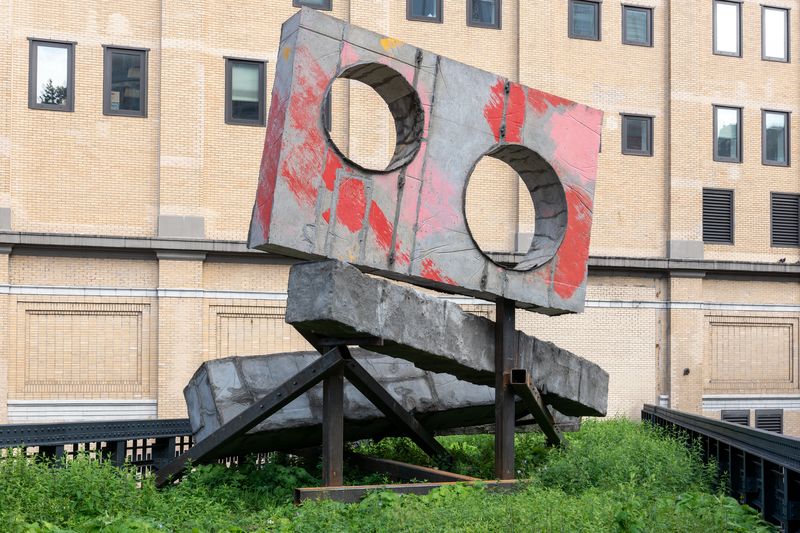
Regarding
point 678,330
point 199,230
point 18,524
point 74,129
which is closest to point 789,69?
point 678,330

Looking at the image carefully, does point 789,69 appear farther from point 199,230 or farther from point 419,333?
point 419,333

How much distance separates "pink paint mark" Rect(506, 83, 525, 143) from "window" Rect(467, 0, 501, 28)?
44.3 ft

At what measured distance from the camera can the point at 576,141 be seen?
1324 centimetres

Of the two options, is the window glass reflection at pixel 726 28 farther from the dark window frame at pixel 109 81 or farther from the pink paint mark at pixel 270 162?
the pink paint mark at pixel 270 162

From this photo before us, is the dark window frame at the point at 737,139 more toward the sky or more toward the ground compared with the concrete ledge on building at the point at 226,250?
more toward the sky

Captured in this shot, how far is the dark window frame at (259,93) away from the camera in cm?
2361

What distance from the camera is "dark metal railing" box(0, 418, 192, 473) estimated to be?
1193 cm

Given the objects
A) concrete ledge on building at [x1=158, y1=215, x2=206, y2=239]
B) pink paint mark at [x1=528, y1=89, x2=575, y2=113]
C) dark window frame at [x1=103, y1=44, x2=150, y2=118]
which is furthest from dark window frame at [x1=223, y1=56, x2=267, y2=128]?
pink paint mark at [x1=528, y1=89, x2=575, y2=113]

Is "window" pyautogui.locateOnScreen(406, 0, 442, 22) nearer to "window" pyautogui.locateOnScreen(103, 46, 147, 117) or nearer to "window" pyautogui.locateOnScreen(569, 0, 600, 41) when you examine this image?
"window" pyautogui.locateOnScreen(569, 0, 600, 41)

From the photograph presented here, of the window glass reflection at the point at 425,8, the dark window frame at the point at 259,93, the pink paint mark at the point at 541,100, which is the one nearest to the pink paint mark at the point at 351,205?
the pink paint mark at the point at 541,100

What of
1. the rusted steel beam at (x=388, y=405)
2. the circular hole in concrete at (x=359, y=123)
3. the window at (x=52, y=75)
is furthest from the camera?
the circular hole in concrete at (x=359, y=123)

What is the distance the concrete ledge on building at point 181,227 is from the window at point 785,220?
15.8 meters

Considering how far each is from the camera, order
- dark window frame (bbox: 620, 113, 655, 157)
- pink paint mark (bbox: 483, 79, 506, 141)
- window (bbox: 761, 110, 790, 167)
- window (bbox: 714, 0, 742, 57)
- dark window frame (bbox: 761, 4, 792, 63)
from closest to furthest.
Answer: pink paint mark (bbox: 483, 79, 506, 141)
dark window frame (bbox: 620, 113, 655, 157)
window (bbox: 714, 0, 742, 57)
window (bbox: 761, 110, 790, 167)
dark window frame (bbox: 761, 4, 792, 63)

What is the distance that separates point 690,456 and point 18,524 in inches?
367
